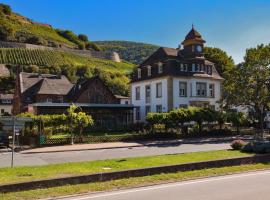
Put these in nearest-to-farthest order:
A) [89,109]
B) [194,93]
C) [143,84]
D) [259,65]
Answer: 1. [259,65]
2. [89,109]
3. [194,93]
4. [143,84]

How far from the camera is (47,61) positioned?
121m

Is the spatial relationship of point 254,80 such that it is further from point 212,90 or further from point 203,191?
point 203,191

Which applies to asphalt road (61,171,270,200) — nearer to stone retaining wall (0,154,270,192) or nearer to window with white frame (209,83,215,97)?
stone retaining wall (0,154,270,192)

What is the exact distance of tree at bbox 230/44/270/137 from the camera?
36138mm

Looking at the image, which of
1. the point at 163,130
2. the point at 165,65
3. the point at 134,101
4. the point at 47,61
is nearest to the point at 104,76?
the point at 47,61

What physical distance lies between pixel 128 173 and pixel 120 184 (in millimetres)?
1173

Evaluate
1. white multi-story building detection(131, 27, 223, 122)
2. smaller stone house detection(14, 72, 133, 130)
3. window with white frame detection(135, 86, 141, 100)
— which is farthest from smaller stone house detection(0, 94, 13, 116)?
white multi-story building detection(131, 27, 223, 122)

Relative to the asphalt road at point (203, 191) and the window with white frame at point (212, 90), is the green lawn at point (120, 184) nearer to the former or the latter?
the asphalt road at point (203, 191)

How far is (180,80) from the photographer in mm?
49000

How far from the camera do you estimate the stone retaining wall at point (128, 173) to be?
40.4ft

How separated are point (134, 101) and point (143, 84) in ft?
12.2

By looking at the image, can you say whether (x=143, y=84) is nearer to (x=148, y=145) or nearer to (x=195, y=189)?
(x=148, y=145)

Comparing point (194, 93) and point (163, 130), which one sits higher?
point (194, 93)

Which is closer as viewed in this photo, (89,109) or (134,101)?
(89,109)
